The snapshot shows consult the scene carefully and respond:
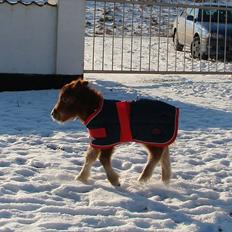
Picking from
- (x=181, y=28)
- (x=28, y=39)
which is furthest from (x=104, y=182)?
(x=181, y=28)

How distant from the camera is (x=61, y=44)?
11711mm

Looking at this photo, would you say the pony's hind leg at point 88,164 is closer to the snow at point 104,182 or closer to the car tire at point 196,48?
the snow at point 104,182

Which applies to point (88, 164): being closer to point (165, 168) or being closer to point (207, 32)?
point (165, 168)

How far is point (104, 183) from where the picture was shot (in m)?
6.11

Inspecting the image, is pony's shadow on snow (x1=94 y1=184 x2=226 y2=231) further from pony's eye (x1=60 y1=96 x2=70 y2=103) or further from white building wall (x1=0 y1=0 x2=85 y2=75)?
white building wall (x1=0 y1=0 x2=85 y2=75)

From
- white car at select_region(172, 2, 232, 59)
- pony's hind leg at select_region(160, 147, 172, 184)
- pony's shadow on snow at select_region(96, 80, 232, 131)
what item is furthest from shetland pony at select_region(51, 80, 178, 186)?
white car at select_region(172, 2, 232, 59)

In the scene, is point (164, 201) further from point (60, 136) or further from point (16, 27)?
point (16, 27)

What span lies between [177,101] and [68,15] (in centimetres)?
244

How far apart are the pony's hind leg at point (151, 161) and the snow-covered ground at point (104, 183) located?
8cm

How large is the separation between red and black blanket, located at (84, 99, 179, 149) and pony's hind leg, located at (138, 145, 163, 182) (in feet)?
0.30

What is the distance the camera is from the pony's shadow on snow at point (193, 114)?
9367mm

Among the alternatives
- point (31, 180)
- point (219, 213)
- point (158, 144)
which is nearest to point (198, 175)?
point (158, 144)

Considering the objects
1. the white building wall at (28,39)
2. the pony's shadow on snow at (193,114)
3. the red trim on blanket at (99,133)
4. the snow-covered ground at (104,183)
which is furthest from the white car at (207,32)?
the red trim on blanket at (99,133)

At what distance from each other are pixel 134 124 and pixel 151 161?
16.4 inches
